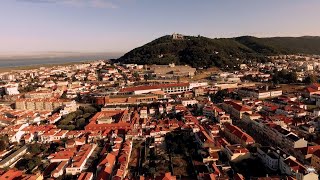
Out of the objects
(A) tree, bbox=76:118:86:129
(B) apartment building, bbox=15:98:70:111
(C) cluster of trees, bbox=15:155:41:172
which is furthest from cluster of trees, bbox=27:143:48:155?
(B) apartment building, bbox=15:98:70:111

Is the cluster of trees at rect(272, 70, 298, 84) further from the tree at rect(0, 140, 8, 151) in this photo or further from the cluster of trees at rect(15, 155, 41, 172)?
the tree at rect(0, 140, 8, 151)

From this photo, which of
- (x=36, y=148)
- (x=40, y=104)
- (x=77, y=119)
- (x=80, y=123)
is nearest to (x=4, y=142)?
(x=36, y=148)

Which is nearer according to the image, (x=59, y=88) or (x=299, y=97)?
(x=299, y=97)

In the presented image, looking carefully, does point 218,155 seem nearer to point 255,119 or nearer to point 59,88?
point 255,119

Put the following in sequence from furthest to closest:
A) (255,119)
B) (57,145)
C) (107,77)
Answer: (107,77), (255,119), (57,145)

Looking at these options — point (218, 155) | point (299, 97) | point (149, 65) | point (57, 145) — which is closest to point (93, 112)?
point (57, 145)

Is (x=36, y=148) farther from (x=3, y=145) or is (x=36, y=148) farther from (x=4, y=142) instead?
(x=4, y=142)
